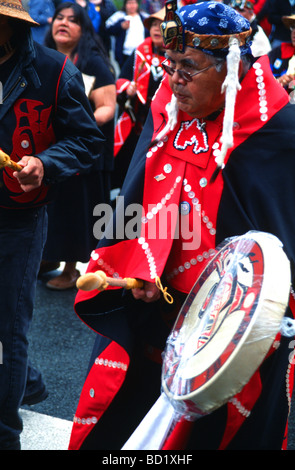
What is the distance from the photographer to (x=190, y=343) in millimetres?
2047

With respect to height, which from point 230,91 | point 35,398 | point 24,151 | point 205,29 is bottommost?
point 35,398

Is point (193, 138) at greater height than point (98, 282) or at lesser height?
greater

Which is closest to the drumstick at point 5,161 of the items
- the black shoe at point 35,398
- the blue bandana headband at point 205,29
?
the blue bandana headband at point 205,29

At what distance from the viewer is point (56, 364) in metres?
4.18

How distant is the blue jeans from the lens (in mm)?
2863

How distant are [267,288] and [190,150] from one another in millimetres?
773

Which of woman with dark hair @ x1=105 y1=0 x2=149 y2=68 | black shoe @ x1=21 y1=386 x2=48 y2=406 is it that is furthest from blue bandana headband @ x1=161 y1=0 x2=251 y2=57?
woman with dark hair @ x1=105 y1=0 x2=149 y2=68

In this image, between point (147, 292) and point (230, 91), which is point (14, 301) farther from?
point (230, 91)

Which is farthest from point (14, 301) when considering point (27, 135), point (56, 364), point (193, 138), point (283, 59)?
point (283, 59)

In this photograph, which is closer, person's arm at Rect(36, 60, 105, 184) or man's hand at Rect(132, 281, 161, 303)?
man's hand at Rect(132, 281, 161, 303)

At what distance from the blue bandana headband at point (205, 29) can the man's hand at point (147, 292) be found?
2.64ft

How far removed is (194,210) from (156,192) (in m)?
0.17

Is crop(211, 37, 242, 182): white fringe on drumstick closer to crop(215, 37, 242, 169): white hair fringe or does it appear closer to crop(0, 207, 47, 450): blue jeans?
crop(215, 37, 242, 169): white hair fringe
